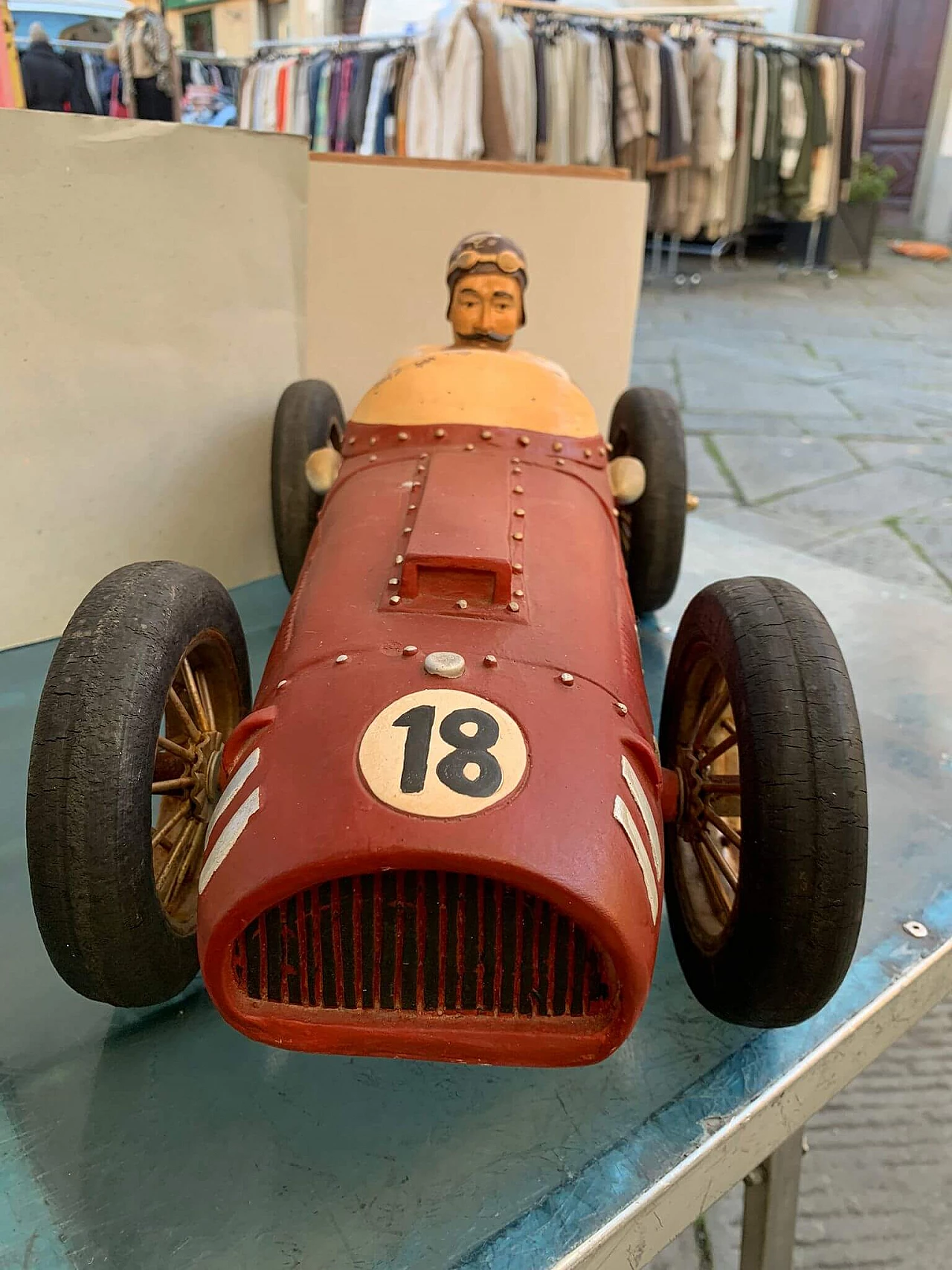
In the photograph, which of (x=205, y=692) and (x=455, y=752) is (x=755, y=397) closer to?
(x=205, y=692)

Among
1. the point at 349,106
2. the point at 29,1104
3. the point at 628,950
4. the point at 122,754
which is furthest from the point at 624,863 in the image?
the point at 349,106

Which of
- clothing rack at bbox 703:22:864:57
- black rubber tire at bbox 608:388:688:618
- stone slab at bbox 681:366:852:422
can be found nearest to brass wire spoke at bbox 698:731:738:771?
black rubber tire at bbox 608:388:688:618

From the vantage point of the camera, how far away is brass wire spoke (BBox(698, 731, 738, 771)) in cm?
126

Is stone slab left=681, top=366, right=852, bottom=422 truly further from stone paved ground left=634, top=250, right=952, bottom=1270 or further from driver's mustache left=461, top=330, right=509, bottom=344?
driver's mustache left=461, top=330, right=509, bottom=344

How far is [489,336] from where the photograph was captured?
207 cm

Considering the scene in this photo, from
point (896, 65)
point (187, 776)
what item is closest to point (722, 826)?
point (187, 776)

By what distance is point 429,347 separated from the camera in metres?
2.05

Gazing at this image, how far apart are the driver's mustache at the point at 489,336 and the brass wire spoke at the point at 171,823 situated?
121 cm

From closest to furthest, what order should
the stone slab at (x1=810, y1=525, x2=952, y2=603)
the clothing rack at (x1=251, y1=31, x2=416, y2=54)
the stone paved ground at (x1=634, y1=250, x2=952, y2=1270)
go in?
the stone paved ground at (x1=634, y1=250, x2=952, y2=1270)
the stone slab at (x1=810, y1=525, x2=952, y2=603)
the clothing rack at (x1=251, y1=31, x2=416, y2=54)

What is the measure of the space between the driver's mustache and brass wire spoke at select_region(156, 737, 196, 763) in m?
1.15

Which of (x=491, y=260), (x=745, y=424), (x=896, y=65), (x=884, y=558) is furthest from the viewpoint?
(x=896, y=65)

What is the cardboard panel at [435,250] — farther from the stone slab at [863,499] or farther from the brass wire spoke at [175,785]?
the brass wire spoke at [175,785]

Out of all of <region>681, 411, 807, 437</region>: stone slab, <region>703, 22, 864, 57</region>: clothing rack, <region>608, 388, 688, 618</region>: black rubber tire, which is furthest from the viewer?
<region>703, 22, 864, 57</region>: clothing rack

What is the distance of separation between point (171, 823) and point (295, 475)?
102 centimetres
